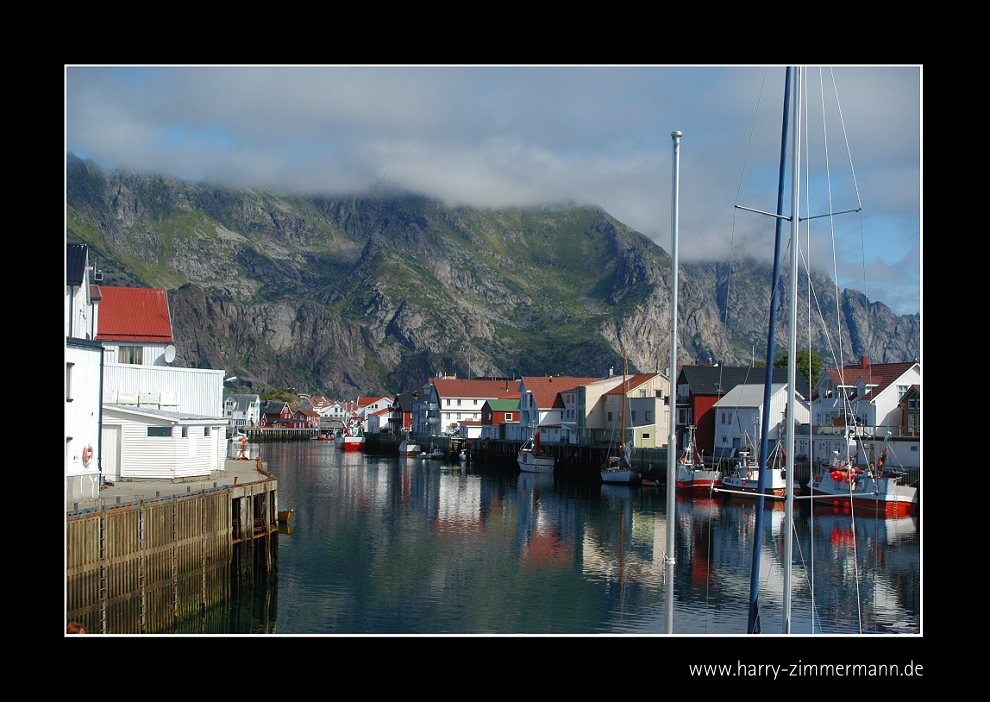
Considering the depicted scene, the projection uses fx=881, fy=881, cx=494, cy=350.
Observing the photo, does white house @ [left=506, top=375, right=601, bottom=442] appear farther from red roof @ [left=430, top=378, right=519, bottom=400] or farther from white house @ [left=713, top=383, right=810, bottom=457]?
white house @ [left=713, top=383, right=810, bottom=457]

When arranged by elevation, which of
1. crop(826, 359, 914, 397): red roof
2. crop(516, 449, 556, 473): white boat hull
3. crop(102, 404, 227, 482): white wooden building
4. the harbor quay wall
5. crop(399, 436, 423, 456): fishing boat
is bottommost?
crop(399, 436, 423, 456): fishing boat

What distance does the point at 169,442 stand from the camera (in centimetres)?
3681

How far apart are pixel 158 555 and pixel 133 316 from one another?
2753 cm

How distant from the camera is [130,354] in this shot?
164ft

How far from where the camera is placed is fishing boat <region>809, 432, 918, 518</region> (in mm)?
54938

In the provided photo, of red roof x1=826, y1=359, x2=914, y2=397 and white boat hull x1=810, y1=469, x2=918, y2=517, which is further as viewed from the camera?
red roof x1=826, y1=359, x2=914, y2=397

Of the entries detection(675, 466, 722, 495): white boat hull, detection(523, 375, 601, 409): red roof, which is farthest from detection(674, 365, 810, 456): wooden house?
detection(523, 375, 601, 409): red roof

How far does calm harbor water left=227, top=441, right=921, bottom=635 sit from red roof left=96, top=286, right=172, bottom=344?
554 inches

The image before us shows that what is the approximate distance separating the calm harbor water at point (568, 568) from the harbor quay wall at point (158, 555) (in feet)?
7.20

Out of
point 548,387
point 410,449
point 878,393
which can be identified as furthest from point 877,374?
point 410,449
